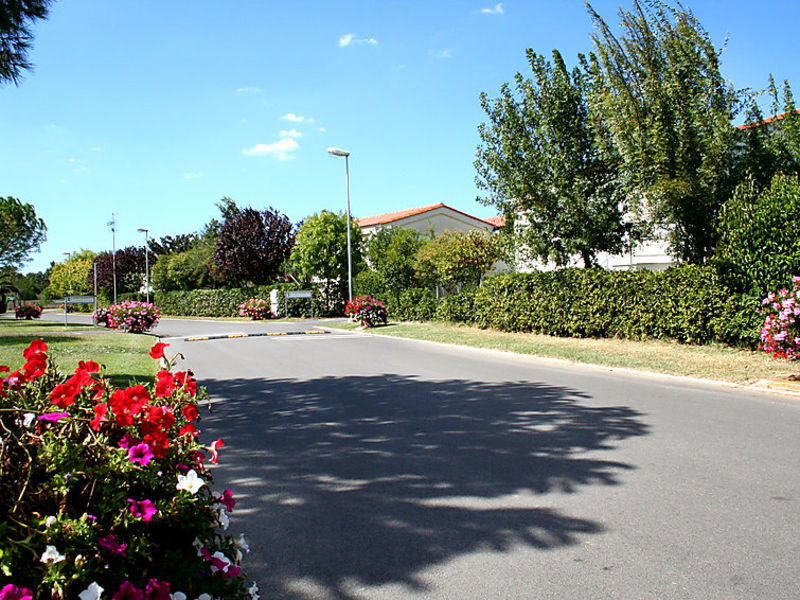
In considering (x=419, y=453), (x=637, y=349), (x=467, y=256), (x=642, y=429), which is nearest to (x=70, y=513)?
(x=419, y=453)

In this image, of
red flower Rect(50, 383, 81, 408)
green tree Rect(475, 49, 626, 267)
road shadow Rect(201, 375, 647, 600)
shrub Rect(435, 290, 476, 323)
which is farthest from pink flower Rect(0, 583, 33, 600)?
shrub Rect(435, 290, 476, 323)

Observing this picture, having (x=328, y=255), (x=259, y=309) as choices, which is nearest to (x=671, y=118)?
(x=328, y=255)

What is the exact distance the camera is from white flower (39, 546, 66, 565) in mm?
1795

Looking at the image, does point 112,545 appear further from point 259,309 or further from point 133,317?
point 259,309

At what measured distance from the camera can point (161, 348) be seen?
3166 millimetres

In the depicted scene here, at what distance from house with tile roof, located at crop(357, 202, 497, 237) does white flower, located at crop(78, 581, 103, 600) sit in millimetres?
40543

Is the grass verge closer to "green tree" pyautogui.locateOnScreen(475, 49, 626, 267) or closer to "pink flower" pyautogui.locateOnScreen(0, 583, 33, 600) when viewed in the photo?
"green tree" pyautogui.locateOnScreen(475, 49, 626, 267)

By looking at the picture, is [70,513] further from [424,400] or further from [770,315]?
[770,315]

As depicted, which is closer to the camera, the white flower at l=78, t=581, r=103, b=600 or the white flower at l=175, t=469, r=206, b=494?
the white flower at l=78, t=581, r=103, b=600

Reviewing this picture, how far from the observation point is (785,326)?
10.0m

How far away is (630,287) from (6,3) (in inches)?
528

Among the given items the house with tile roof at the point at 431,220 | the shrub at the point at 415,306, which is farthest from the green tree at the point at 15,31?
the house with tile roof at the point at 431,220

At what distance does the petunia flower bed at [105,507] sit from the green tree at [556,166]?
49.7 feet

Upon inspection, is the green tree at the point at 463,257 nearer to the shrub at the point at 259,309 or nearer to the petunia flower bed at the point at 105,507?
the shrub at the point at 259,309
